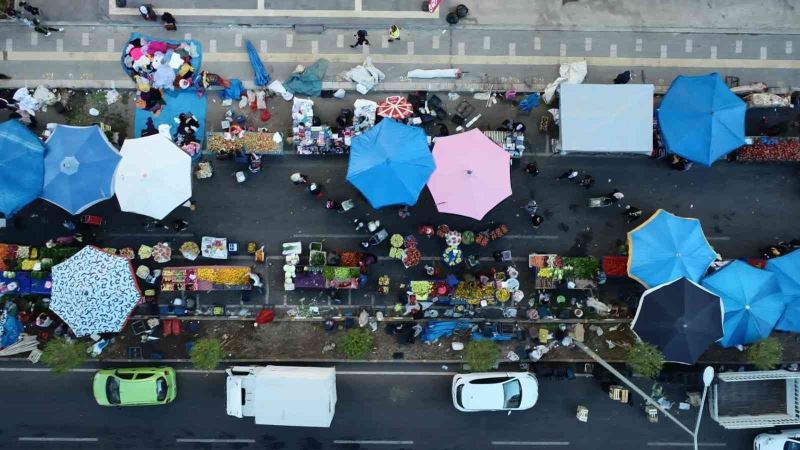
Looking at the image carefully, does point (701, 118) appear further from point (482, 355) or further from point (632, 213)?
point (482, 355)

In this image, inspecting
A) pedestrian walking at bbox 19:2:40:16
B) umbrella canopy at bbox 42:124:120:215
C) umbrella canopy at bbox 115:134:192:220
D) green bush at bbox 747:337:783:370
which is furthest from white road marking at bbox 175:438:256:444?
green bush at bbox 747:337:783:370

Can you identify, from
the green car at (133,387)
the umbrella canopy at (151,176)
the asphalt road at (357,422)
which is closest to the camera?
the umbrella canopy at (151,176)

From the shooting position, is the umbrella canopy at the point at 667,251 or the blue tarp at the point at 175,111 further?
the blue tarp at the point at 175,111

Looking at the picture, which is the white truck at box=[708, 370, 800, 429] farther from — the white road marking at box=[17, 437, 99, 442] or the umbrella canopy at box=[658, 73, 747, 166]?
the white road marking at box=[17, 437, 99, 442]

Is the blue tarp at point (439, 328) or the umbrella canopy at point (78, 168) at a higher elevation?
the umbrella canopy at point (78, 168)

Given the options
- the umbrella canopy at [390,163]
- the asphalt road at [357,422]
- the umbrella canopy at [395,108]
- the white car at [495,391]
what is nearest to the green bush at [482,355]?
the white car at [495,391]

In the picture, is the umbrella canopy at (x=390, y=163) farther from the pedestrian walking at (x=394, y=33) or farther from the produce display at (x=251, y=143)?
the pedestrian walking at (x=394, y=33)

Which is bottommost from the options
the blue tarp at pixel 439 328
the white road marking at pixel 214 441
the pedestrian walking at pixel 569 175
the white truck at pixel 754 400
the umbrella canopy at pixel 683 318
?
the white road marking at pixel 214 441
